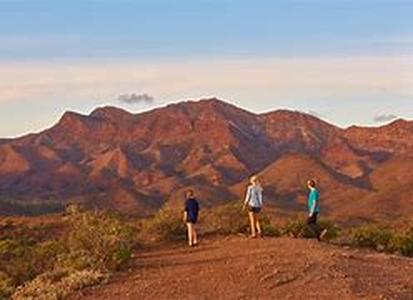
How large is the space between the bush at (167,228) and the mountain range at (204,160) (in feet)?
147

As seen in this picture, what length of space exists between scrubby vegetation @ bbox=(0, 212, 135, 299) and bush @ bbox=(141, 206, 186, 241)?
11.6ft

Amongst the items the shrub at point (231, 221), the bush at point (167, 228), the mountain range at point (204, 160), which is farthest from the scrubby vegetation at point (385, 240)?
the mountain range at point (204, 160)

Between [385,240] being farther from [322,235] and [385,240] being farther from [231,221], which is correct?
[231,221]

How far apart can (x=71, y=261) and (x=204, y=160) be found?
347ft

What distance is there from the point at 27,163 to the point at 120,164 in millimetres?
13843

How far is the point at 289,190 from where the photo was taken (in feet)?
332

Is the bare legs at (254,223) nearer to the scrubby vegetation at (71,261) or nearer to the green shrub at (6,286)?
the scrubby vegetation at (71,261)

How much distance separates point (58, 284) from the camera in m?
19.1

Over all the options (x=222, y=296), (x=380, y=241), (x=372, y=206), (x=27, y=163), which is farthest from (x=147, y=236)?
(x=27, y=163)

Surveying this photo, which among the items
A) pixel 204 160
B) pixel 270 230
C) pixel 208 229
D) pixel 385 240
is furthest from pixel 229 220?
pixel 204 160

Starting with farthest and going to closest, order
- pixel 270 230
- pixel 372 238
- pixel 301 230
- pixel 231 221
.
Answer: pixel 231 221 < pixel 270 230 < pixel 301 230 < pixel 372 238

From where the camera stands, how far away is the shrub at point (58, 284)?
1825 centimetres

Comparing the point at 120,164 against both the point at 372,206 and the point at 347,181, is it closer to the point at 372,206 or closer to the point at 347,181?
the point at 347,181

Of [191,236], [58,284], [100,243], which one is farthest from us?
[191,236]
